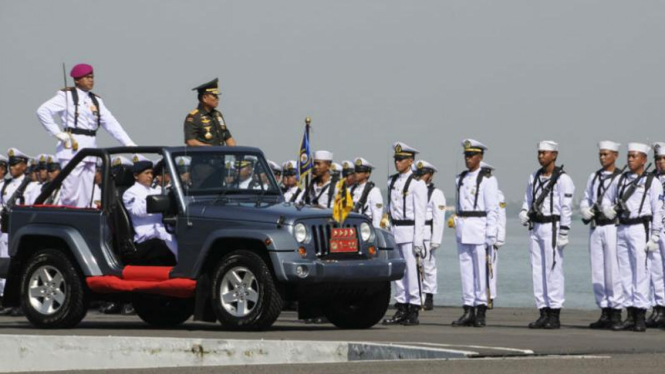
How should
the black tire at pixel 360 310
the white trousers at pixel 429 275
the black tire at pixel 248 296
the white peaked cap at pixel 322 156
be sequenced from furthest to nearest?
the white trousers at pixel 429 275
the white peaked cap at pixel 322 156
the black tire at pixel 360 310
the black tire at pixel 248 296

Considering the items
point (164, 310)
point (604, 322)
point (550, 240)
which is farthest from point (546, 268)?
point (164, 310)

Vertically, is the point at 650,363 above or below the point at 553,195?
below

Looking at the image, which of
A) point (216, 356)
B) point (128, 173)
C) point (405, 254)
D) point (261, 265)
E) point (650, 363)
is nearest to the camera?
point (650, 363)

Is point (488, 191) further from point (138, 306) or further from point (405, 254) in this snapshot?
point (138, 306)

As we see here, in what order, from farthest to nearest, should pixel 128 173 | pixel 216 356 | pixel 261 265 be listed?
pixel 128 173, pixel 261 265, pixel 216 356

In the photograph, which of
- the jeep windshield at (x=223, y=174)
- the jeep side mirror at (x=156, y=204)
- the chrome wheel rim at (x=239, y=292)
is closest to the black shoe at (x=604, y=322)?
the jeep windshield at (x=223, y=174)

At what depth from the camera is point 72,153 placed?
A: 18.9 meters

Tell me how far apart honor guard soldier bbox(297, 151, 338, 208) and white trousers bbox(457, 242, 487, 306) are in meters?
2.85

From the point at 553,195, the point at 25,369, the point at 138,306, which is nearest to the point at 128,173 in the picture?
the point at 138,306

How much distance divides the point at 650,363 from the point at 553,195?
6647mm

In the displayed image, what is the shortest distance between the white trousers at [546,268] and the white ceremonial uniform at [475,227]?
523 mm

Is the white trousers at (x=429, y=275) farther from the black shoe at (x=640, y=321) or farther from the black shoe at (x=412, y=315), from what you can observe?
the black shoe at (x=640, y=321)

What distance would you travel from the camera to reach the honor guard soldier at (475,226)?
18.8 metres

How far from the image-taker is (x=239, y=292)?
16.1 metres
